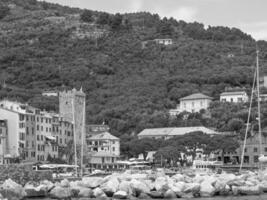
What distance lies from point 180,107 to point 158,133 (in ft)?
64.2

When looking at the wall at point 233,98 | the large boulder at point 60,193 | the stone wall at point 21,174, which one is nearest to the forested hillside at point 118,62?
the wall at point 233,98

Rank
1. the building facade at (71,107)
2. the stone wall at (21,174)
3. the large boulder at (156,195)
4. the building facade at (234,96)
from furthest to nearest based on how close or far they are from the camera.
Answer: the building facade at (234,96), the building facade at (71,107), the stone wall at (21,174), the large boulder at (156,195)

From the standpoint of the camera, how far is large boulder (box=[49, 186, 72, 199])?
150ft

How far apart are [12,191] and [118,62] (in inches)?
3948

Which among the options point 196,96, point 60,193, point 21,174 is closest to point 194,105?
point 196,96

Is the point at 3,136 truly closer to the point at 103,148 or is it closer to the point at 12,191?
the point at 103,148

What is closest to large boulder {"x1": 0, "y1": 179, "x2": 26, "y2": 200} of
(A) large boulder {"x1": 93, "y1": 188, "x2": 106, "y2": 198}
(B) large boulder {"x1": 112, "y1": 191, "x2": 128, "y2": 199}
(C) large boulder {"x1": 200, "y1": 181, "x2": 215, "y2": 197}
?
(A) large boulder {"x1": 93, "y1": 188, "x2": 106, "y2": 198}

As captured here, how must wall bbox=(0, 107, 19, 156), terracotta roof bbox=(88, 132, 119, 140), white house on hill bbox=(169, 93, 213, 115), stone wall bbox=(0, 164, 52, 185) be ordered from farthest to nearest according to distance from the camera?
white house on hill bbox=(169, 93, 213, 115), terracotta roof bbox=(88, 132, 119, 140), wall bbox=(0, 107, 19, 156), stone wall bbox=(0, 164, 52, 185)

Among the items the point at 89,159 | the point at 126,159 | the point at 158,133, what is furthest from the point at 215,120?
the point at 89,159

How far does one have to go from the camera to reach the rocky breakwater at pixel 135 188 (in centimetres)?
4581

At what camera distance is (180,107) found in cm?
12069

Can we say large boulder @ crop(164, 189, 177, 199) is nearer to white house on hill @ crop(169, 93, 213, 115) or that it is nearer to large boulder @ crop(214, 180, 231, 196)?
large boulder @ crop(214, 180, 231, 196)

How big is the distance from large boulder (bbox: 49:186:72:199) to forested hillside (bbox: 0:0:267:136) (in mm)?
57941

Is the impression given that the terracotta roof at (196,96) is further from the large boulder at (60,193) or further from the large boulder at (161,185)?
the large boulder at (60,193)
